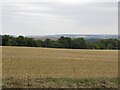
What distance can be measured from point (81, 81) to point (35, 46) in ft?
143

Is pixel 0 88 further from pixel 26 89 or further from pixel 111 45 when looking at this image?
pixel 111 45

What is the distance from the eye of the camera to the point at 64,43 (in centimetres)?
5291

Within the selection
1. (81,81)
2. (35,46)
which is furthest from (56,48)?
(81,81)

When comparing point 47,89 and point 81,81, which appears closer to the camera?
point 47,89

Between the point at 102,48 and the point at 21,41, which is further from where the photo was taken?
the point at 102,48

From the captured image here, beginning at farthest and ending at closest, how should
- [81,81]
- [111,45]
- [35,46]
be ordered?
[35,46] < [111,45] < [81,81]

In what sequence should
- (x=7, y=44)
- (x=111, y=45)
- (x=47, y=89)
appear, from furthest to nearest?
(x=111, y=45) < (x=7, y=44) < (x=47, y=89)

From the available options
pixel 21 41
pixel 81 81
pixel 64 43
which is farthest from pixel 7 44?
pixel 81 81

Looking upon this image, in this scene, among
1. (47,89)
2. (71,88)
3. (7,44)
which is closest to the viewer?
(47,89)

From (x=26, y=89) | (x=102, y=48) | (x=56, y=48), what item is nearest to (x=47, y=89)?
(x=26, y=89)

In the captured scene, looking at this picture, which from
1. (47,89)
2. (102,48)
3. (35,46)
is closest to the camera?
(47,89)

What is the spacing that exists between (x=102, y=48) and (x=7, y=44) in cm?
2223

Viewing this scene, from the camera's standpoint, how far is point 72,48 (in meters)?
54.2

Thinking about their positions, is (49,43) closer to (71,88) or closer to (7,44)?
(7,44)
